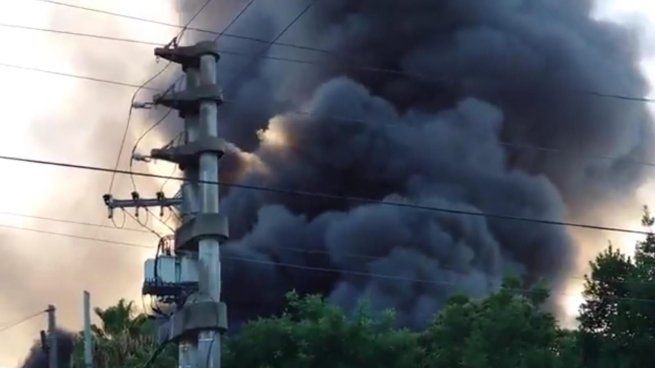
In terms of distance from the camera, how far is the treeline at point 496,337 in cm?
3678

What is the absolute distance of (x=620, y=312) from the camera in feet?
122

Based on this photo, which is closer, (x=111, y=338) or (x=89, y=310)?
(x=89, y=310)

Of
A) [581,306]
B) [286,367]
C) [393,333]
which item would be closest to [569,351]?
[581,306]

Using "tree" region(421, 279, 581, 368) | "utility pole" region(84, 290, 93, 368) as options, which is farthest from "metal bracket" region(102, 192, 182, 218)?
"tree" region(421, 279, 581, 368)

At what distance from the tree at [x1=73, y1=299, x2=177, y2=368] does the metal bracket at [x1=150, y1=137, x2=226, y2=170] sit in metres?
11.2

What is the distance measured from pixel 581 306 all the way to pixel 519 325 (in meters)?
1.72

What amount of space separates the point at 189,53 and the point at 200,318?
5.03 meters

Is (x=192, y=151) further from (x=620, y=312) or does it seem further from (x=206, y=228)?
(x=620, y=312)

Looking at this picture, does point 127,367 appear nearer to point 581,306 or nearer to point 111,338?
point 111,338

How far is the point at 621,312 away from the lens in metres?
37.0

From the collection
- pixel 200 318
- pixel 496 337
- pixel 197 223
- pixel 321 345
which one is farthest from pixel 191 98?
pixel 496 337

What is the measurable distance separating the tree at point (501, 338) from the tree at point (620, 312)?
0.68 meters

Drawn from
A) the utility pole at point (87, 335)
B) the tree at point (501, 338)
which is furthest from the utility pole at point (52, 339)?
the tree at point (501, 338)

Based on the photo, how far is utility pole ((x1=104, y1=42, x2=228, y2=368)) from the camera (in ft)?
80.7
